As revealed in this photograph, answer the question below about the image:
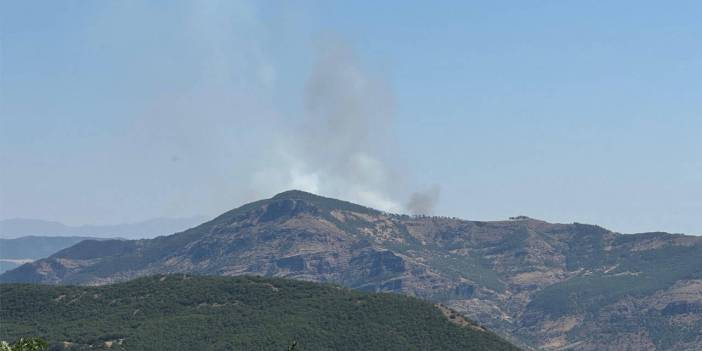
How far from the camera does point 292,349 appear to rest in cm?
10569

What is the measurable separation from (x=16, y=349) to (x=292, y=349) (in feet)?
94.8

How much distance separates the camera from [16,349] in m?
106
